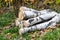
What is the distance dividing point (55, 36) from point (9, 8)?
12.7 ft

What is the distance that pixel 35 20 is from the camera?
26.3 feet

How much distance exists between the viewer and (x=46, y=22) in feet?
26.5

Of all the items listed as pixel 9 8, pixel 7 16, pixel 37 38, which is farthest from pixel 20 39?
pixel 9 8

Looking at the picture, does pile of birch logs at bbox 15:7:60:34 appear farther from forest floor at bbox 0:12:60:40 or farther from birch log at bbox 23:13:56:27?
forest floor at bbox 0:12:60:40

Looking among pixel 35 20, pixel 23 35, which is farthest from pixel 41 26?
pixel 23 35

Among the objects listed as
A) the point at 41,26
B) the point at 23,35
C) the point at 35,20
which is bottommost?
the point at 23,35

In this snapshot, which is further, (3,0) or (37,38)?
(3,0)

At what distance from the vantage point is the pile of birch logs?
7820mm

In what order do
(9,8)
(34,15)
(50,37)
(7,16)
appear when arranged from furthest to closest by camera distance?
(9,8)
(7,16)
(34,15)
(50,37)

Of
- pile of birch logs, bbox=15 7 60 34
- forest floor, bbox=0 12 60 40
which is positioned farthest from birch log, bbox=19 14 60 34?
forest floor, bbox=0 12 60 40

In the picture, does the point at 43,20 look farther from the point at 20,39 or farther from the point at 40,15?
the point at 20,39

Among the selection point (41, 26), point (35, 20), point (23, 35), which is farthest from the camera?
point (35, 20)

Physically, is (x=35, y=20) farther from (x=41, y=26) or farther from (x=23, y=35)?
(x=23, y=35)

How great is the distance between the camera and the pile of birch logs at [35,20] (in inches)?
308
